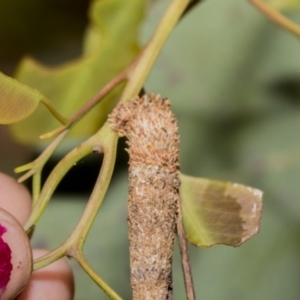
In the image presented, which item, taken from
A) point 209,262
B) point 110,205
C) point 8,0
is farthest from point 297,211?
point 8,0

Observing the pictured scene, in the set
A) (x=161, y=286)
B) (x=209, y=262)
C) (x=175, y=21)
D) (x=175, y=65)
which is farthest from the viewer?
(x=175, y=65)

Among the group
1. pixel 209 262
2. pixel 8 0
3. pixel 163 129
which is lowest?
pixel 209 262

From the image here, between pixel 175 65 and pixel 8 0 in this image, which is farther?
pixel 8 0

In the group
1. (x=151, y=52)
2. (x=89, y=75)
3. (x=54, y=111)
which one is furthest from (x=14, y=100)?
(x=89, y=75)

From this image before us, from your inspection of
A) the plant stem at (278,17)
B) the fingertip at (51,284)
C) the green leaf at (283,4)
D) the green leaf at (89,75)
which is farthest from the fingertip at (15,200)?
the green leaf at (283,4)

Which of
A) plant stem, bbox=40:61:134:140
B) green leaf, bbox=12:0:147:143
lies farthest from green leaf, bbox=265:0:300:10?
plant stem, bbox=40:61:134:140

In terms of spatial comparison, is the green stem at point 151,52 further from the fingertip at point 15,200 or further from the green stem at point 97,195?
the fingertip at point 15,200

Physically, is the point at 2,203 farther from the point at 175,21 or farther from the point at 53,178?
the point at 175,21
